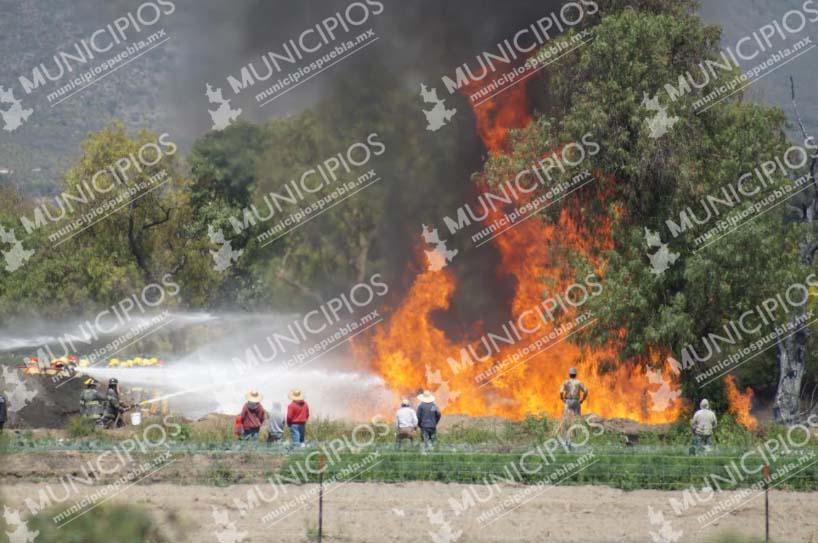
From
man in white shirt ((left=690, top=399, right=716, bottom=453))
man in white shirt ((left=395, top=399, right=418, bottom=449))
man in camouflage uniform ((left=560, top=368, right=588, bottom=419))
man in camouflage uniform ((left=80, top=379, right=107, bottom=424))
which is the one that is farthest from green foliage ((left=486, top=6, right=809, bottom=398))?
man in camouflage uniform ((left=80, top=379, right=107, bottom=424))

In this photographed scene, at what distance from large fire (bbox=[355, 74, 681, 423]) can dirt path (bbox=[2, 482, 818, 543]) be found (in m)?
9.92

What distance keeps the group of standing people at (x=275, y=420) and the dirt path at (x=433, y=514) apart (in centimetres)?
292

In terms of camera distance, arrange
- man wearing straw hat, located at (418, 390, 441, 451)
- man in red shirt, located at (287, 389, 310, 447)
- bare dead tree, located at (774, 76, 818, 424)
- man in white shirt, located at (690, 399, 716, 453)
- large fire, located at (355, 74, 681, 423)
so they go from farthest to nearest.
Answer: bare dead tree, located at (774, 76, 818, 424), large fire, located at (355, 74, 681, 423), man wearing straw hat, located at (418, 390, 441, 451), man in white shirt, located at (690, 399, 716, 453), man in red shirt, located at (287, 389, 310, 447)

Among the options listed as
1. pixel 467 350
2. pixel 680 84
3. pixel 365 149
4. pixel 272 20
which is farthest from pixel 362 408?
pixel 272 20

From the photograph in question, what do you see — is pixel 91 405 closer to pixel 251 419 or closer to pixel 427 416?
pixel 251 419

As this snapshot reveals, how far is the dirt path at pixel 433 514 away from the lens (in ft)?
65.4

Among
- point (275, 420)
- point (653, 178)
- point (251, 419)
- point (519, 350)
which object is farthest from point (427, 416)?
point (653, 178)

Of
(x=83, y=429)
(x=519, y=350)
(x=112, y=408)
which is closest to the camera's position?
(x=83, y=429)

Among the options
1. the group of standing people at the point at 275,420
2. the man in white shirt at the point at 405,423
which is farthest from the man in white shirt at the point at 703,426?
the group of standing people at the point at 275,420

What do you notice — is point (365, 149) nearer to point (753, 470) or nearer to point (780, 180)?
point (780, 180)

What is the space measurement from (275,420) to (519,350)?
431 inches

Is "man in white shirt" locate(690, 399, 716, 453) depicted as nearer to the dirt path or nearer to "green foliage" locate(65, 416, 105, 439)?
the dirt path

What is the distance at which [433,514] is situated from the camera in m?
21.0

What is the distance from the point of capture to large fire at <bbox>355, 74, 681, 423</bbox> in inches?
1287
